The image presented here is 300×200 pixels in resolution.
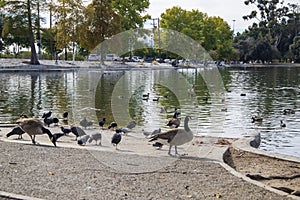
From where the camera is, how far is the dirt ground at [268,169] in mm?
7863

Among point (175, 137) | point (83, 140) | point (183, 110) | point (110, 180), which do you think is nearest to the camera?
point (110, 180)

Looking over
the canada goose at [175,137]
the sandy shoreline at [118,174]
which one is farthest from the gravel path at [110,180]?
the canada goose at [175,137]

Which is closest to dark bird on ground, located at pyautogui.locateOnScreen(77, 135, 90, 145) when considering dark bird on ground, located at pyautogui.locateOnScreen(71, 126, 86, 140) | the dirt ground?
dark bird on ground, located at pyautogui.locateOnScreen(71, 126, 86, 140)

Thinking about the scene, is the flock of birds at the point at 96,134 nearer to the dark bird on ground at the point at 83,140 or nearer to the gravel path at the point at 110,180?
the dark bird on ground at the point at 83,140

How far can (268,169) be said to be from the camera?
29.0 ft

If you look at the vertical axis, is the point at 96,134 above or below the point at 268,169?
above

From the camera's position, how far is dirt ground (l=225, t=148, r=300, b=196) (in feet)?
25.8

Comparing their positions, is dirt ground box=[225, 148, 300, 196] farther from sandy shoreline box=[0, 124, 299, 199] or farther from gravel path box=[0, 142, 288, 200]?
gravel path box=[0, 142, 288, 200]

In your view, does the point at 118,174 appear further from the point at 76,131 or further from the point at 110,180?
the point at 76,131

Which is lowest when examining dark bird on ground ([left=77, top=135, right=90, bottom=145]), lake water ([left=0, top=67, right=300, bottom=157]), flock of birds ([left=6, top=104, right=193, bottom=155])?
lake water ([left=0, top=67, right=300, bottom=157])

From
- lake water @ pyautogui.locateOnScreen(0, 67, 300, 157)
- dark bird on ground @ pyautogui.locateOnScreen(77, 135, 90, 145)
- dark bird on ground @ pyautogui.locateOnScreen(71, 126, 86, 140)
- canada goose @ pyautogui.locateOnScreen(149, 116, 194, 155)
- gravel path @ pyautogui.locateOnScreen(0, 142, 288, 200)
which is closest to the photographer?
gravel path @ pyautogui.locateOnScreen(0, 142, 288, 200)

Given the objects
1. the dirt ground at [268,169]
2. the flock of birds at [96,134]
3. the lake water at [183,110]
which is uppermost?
the flock of birds at [96,134]

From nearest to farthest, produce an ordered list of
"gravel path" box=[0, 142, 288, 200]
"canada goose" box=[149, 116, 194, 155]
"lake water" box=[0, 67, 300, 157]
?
1. "gravel path" box=[0, 142, 288, 200]
2. "canada goose" box=[149, 116, 194, 155]
3. "lake water" box=[0, 67, 300, 157]

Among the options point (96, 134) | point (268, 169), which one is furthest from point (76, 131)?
point (268, 169)
